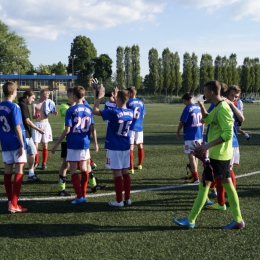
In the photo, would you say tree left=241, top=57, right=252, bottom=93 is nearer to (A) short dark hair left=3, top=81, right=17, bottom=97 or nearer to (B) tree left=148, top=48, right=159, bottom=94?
(B) tree left=148, top=48, right=159, bottom=94

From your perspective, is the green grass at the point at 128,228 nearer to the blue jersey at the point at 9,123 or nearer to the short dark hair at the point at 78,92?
the blue jersey at the point at 9,123

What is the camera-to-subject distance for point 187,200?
21.2 feet

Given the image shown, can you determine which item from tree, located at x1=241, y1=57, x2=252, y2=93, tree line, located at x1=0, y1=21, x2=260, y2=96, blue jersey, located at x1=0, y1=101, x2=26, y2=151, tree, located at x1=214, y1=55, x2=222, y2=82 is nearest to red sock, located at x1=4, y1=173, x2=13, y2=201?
blue jersey, located at x1=0, y1=101, x2=26, y2=151

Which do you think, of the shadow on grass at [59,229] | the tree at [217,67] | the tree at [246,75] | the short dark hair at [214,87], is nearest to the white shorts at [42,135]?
the shadow on grass at [59,229]

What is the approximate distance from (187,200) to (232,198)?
1630 mm

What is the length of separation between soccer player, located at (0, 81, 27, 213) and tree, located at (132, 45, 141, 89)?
84.5 metres

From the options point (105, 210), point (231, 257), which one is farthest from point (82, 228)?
point (231, 257)

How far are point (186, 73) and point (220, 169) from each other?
88692 mm

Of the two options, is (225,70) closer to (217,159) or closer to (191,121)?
(191,121)

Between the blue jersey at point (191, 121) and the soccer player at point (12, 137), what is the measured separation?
11.2 ft

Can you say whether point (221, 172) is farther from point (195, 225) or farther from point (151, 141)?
point (151, 141)

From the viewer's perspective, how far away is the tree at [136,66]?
90188mm

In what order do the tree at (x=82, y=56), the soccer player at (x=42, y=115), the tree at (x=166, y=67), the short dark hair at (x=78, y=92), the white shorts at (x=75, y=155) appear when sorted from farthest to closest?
1. the tree at (x=82, y=56)
2. the tree at (x=166, y=67)
3. the soccer player at (x=42, y=115)
4. the white shorts at (x=75, y=155)
5. the short dark hair at (x=78, y=92)

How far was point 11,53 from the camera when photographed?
73.5 metres
